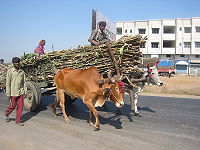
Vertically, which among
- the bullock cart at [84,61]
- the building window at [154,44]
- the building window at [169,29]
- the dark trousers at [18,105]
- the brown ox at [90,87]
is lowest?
the dark trousers at [18,105]

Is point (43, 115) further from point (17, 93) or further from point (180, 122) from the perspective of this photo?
point (180, 122)

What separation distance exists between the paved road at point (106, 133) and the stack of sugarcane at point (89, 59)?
149cm

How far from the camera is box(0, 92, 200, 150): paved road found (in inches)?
163

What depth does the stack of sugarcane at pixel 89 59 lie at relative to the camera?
561cm

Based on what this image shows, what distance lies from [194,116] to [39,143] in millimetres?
5114

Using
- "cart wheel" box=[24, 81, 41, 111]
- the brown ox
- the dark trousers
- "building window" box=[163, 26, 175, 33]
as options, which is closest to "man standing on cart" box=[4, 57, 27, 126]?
the dark trousers

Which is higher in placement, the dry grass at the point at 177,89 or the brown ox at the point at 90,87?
the brown ox at the point at 90,87

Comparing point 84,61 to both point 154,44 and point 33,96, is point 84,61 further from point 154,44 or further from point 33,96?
point 154,44

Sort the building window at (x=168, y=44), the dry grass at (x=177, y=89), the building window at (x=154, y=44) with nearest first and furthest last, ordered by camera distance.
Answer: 1. the dry grass at (x=177, y=89)
2. the building window at (x=154, y=44)
3. the building window at (x=168, y=44)

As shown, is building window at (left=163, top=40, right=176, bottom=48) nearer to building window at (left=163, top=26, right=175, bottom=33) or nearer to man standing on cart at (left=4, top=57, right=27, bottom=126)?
building window at (left=163, top=26, right=175, bottom=33)

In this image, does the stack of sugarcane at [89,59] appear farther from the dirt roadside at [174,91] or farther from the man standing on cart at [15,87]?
the dirt roadside at [174,91]

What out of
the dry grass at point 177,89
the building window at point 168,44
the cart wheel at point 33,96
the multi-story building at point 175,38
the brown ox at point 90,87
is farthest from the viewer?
the building window at point 168,44

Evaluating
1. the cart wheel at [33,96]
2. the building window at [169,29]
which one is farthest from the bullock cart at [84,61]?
the building window at [169,29]

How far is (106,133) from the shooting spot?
4902 millimetres
